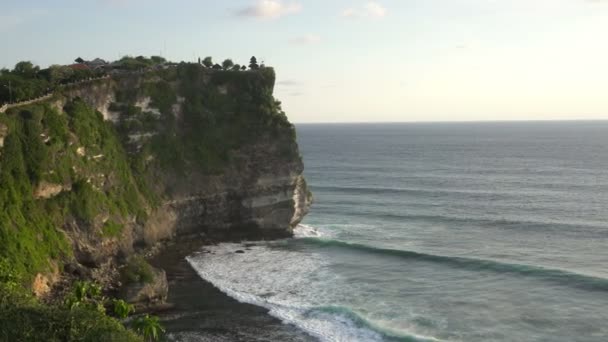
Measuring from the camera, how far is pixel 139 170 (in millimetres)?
65000

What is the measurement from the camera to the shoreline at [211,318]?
1597 inches

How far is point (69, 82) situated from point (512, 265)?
49295mm

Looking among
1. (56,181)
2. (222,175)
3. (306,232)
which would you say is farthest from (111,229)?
(306,232)

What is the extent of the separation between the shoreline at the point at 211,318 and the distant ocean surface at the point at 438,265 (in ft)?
4.17

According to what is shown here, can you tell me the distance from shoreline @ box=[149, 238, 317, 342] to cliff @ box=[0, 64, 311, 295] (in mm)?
5689

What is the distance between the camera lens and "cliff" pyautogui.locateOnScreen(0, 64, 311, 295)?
48.5 meters

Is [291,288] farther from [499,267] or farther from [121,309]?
[499,267]

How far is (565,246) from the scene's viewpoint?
6216 centimetres

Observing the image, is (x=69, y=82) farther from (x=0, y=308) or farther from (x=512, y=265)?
(x=512, y=265)

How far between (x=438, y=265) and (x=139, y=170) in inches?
1331

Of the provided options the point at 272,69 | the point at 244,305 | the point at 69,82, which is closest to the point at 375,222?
the point at 272,69

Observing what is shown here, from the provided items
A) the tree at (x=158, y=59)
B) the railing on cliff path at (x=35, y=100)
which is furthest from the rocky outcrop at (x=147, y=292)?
the tree at (x=158, y=59)

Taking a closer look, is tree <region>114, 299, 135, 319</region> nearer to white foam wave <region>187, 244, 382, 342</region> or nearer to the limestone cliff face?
white foam wave <region>187, 244, 382, 342</region>

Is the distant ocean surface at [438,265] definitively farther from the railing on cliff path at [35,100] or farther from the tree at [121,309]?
the railing on cliff path at [35,100]
